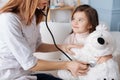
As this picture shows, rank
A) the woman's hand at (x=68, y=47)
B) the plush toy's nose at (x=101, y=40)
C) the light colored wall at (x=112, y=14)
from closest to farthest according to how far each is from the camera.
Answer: the plush toy's nose at (x=101, y=40)
the woman's hand at (x=68, y=47)
the light colored wall at (x=112, y=14)

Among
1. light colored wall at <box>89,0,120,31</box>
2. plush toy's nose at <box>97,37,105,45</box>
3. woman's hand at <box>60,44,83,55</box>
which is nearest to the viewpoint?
plush toy's nose at <box>97,37,105,45</box>

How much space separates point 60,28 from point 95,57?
561 mm

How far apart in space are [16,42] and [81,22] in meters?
0.46

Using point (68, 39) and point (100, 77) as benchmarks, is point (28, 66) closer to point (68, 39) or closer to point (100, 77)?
point (100, 77)

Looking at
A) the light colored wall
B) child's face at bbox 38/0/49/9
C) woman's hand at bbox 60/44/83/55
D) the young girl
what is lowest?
the light colored wall

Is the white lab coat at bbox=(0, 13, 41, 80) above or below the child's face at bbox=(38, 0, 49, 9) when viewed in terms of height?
below

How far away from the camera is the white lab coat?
95cm


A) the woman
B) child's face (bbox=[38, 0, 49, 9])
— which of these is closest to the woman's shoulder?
the woman

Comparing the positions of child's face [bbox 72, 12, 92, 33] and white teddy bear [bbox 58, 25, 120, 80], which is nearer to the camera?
white teddy bear [bbox 58, 25, 120, 80]

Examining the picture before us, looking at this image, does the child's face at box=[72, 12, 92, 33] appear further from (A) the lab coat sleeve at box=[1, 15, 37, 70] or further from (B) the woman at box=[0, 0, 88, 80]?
(A) the lab coat sleeve at box=[1, 15, 37, 70]

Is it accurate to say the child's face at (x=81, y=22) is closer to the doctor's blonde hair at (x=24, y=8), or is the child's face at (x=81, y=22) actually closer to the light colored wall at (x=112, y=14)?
the doctor's blonde hair at (x=24, y=8)

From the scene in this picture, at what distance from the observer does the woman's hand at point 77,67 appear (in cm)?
95

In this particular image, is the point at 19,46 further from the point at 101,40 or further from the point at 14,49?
the point at 101,40

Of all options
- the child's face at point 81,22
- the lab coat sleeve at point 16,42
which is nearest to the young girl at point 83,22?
the child's face at point 81,22
